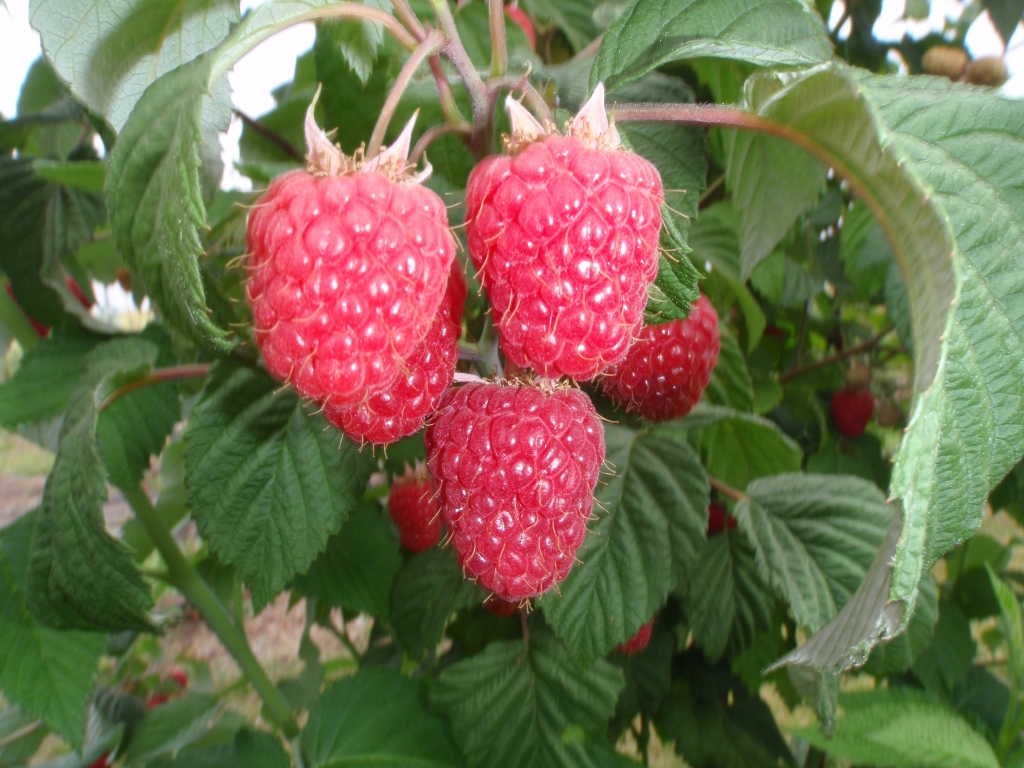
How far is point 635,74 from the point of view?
415mm

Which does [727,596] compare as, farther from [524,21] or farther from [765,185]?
[524,21]

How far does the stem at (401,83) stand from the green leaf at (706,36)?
11 cm

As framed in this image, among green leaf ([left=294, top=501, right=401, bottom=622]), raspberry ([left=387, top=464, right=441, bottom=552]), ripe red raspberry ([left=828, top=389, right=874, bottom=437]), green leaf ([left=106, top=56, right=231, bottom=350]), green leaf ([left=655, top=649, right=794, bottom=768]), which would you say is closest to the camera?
green leaf ([left=106, top=56, right=231, bottom=350])

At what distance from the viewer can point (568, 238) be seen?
1.32 feet

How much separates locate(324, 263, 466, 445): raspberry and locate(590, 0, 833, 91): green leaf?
18cm

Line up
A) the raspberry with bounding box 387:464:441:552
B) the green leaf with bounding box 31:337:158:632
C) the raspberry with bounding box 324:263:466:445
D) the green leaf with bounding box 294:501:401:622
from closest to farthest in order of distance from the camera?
the raspberry with bounding box 324:263:466:445 → the green leaf with bounding box 31:337:158:632 → the green leaf with bounding box 294:501:401:622 → the raspberry with bounding box 387:464:441:552

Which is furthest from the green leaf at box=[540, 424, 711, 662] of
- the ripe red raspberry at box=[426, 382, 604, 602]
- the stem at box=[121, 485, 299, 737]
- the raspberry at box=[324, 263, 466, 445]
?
the stem at box=[121, 485, 299, 737]

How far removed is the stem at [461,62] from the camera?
16.2 inches

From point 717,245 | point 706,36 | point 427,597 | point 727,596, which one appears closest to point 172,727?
point 427,597

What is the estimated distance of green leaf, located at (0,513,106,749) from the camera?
2.47ft

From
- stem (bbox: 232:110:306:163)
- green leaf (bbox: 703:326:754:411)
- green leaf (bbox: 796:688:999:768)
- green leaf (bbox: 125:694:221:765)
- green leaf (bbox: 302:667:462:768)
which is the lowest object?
green leaf (bbox: 125:694:221:765)

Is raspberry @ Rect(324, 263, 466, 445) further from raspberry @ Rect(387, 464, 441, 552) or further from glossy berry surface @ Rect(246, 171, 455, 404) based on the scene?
raspberry @ Rect(387, 464, 441, 552)

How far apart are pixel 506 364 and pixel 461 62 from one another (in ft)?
0.69

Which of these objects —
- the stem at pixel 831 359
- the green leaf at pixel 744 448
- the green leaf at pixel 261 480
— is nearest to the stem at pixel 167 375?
the green leaf at pixel 261 480
